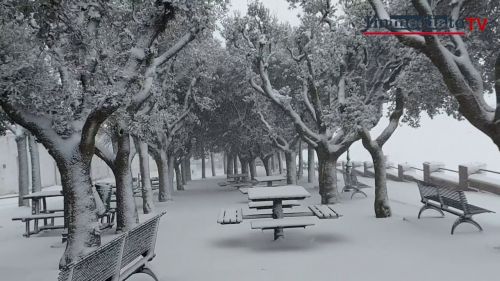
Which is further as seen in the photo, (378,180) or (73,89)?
(378,180)

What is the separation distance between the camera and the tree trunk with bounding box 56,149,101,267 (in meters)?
7.79

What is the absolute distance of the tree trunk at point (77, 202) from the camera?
7.79 meters

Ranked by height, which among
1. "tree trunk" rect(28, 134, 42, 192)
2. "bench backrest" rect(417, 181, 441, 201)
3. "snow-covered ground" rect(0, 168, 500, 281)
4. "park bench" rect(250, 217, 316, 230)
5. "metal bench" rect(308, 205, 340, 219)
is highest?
"tree trunk" rect(28, 134, 42, 192)

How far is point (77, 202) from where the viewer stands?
7.82m

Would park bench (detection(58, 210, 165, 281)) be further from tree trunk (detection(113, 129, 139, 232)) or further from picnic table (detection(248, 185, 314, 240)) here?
tree trunk (detection(113, 129, 139, 232))

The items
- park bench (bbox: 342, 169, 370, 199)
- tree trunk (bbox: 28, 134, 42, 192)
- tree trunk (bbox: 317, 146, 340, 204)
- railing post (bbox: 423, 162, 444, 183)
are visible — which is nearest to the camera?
tree trunk (bbox: 317, 146, 340, 204)

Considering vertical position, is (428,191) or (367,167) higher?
(367,167)

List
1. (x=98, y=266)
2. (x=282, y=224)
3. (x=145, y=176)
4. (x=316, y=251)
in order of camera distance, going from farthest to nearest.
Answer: (x=145, y=176) < (x=282, y=224) < (x=316, y=251) < (x=98, y=266)

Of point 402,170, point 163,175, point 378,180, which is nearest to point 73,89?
point 378,180

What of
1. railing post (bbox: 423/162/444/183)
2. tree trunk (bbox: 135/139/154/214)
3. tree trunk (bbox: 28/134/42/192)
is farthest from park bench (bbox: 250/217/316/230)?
railing post (bbox: 423/162/444/183)

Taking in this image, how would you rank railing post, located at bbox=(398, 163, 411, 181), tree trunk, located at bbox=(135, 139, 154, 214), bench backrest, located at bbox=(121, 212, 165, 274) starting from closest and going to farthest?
bench backrest, located at bbox=(121, 212, 165, 274) < tree trunk, located at bbox=(135, 139, 154, 214) < railing post, located at bbox=(398, 163, 411, 181)

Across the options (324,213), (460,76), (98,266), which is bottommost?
(324,213)

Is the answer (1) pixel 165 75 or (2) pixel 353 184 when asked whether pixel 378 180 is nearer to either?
(2) pixel 353 184

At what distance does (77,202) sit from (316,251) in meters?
4.62
